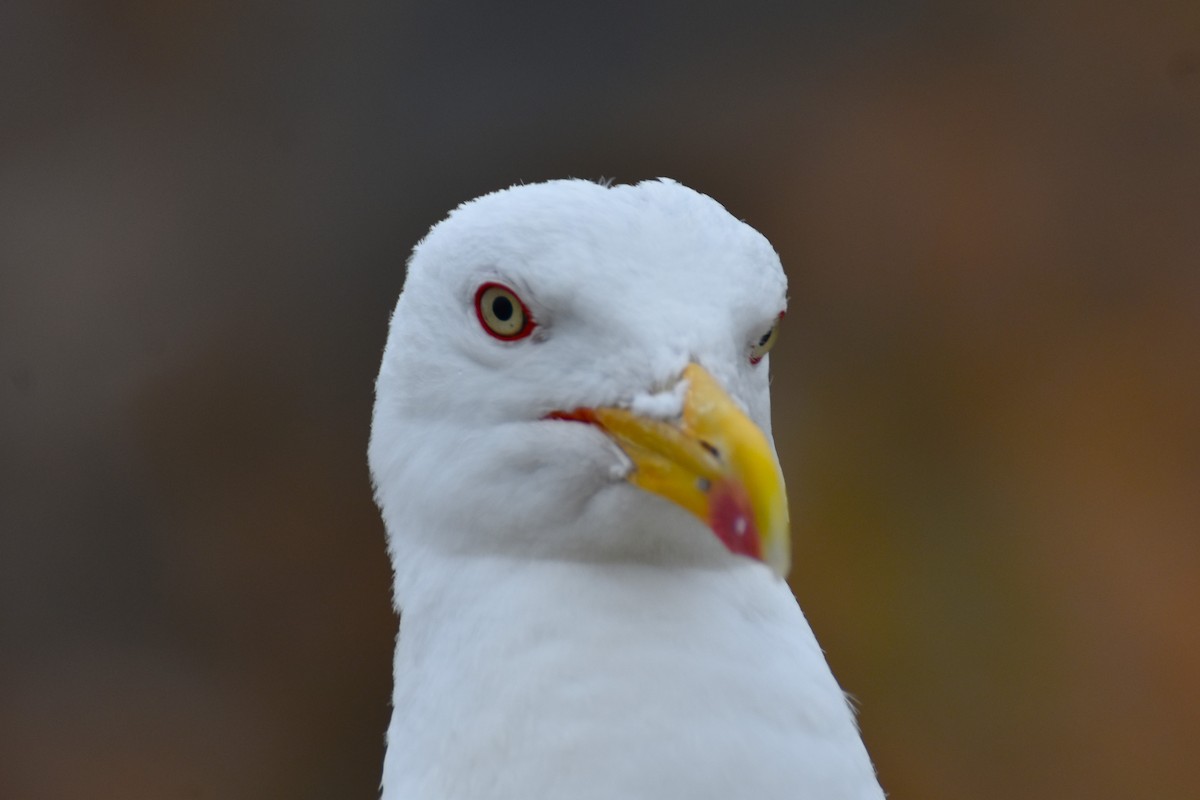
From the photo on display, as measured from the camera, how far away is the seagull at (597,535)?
155 cm

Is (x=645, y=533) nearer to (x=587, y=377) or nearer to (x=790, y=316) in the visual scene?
(x=587, y=377)

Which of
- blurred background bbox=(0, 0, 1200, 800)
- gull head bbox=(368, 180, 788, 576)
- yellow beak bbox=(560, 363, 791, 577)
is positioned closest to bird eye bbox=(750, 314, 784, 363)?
gull head bbox=(368, 180, 788, 576)

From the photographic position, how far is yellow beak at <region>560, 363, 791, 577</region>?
140 centimetres

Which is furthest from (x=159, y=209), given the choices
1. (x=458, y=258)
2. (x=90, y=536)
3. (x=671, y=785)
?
(x=671, y=785)

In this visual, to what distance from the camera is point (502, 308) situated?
166 centimetres

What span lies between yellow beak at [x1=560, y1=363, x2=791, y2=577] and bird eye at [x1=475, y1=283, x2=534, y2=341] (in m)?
0.19

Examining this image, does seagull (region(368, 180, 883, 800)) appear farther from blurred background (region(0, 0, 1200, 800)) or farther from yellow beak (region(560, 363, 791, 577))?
blurred background (region(0, 0, 1200, 800))

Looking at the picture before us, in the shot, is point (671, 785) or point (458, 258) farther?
point (458, 258)

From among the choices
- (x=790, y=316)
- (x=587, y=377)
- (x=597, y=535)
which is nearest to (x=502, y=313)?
(x=587, y=377)

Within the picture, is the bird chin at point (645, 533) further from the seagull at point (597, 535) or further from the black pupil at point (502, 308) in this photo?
the black pupil at point (502, 308)

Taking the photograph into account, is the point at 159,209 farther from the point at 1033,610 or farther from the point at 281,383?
the point at 1033,610

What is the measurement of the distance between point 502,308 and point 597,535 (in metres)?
0.30

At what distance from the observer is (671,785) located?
155cm

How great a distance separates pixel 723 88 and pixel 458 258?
2.75m
